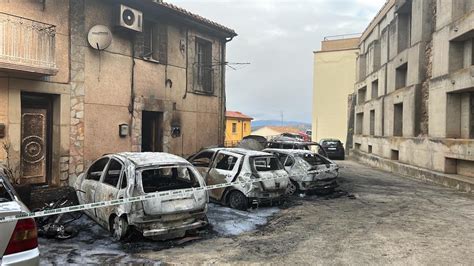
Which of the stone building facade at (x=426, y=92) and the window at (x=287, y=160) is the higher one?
the stone building facade at (x=426, y=92)

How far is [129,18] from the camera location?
34.1ft

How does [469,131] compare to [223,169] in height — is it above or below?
above

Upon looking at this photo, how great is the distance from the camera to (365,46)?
27875 millimetres

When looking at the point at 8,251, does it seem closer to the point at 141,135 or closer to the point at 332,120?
the point at 141,135

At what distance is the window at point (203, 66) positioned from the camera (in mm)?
13789

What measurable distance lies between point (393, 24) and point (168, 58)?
44.6ft

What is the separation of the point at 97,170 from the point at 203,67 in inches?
302

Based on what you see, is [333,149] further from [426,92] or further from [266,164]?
[266,164]

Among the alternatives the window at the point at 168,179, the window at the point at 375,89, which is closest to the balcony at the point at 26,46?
the window at the point at 168,179

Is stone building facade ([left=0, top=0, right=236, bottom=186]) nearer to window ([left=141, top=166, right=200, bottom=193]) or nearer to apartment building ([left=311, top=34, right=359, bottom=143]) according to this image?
window ([left=141, top=166, right=200, bottom=193])

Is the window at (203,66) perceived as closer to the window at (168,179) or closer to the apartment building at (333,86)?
the window at (168,179)

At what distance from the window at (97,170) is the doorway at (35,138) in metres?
2.36

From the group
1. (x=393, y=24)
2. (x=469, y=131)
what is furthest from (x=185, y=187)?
(x=393, y=24)

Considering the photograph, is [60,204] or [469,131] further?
[469,131]
